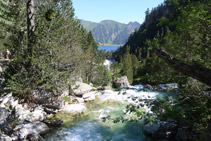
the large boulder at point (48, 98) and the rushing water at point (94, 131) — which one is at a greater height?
the large boulder at point (48, 98)

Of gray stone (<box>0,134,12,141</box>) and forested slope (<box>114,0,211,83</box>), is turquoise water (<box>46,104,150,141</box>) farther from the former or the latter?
forested slope (<box>114,0,211,83</box>)

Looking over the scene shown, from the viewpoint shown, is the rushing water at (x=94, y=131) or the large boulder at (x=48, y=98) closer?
the rushing water at (x=94, y=131)

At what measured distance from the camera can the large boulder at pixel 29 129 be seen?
8.93 meters

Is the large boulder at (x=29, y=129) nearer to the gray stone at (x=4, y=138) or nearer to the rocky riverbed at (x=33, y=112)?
the rocky riverbed at (x=33, y=112)

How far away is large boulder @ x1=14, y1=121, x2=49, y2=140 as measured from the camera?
8930 mm

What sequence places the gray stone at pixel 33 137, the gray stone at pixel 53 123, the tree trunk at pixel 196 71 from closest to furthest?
1. the tree trunk at pixel 196 71
2. the gray stone at pixel 33 137
3. the gray stone at pixel 53 123

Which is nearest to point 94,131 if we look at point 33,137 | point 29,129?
point 33,137

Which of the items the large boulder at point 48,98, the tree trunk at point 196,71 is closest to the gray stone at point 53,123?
the large boulder at point 48,98

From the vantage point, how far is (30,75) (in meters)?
11.2

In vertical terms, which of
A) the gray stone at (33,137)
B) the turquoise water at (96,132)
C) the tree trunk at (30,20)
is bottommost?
the turquoise water at (96,132)

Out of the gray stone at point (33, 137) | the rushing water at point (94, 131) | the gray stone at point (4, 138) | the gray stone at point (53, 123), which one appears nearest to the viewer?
the gray stone at point (4, 138)

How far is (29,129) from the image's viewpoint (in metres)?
9.70

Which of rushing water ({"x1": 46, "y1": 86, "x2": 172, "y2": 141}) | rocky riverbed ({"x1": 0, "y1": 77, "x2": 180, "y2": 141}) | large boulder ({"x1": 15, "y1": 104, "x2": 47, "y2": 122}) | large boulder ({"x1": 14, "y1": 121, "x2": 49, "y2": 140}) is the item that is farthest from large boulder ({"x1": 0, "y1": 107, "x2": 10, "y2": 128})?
rushing water ({"x1": 46, "y1": 86, "x2": 172, "y2": 141})

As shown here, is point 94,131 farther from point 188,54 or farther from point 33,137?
point 188,54
